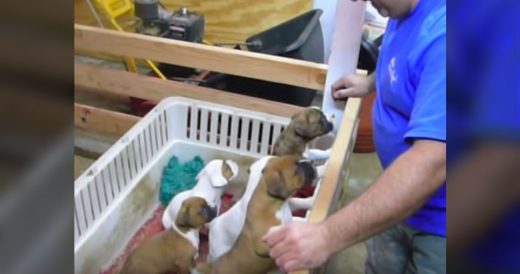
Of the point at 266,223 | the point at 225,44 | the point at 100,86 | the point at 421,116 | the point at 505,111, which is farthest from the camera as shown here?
the point at 225,44

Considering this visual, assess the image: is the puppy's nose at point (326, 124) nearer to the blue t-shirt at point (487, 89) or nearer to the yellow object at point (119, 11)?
the yellow object at point (119, 11)

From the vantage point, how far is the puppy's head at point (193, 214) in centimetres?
153

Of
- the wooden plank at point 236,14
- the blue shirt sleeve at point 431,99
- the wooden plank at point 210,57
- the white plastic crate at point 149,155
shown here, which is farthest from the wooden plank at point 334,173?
the wooden plank at point 236,14

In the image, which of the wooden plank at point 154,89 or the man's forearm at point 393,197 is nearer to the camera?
the man's forearm at point 393,197

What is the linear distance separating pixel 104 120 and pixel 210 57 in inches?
21.8

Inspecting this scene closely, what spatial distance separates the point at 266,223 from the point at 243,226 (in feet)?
0.29

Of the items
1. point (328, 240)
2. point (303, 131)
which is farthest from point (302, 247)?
point (303, 131)

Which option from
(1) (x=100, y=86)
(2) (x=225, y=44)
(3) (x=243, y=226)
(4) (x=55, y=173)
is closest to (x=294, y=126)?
(3) (x=243, y=226)

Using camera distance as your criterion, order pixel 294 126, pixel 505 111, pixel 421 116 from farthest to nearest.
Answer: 1. pixel 294 126
2. pixel 421 116
3. pixel 505 111

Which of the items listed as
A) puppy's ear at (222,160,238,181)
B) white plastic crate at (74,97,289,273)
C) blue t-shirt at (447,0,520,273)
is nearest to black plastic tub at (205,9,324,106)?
white plastic crate at (74,97,289,273)

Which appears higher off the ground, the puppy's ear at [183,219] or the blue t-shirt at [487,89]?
the blue t-shirt at [487,89]

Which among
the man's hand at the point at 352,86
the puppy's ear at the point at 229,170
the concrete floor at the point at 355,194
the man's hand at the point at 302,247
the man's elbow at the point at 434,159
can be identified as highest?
the man's elbow at the point at 434,159

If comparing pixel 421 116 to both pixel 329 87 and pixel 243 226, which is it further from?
pixel 329 87

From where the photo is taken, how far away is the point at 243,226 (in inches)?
56.6
